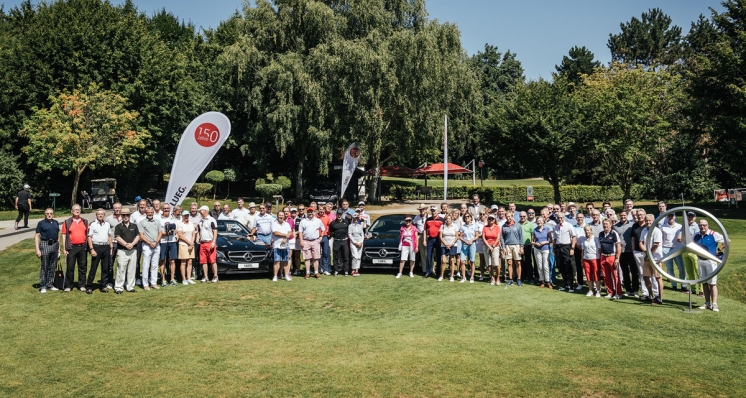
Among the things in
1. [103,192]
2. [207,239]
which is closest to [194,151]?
[207,239]

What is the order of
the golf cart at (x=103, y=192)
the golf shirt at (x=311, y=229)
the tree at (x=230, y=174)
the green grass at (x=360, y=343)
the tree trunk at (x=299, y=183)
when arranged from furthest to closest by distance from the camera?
1. the tree at (x=230, y=174)
2. the tree trunk at (x=299, y=183)
3. the golf cart at (x=103, y=192)
4. the golf shirt at (x=311, y=229)
5. the green grass at (x=360, y=343)

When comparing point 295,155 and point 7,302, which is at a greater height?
point 295,155

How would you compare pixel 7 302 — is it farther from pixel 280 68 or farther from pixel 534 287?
pixel 280 68

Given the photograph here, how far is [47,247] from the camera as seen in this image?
12.5 m

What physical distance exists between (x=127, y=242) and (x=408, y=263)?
757 centimetres

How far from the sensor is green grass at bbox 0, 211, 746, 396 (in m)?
6.98

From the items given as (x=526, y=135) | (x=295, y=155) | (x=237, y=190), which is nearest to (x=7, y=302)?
(x=295, y=155)

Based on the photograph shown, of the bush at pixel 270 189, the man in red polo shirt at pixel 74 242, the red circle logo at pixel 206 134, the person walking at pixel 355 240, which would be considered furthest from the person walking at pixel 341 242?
the bush at pixel 270 189

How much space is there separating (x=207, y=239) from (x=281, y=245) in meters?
1.77

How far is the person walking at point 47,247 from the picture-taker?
40.6 ft

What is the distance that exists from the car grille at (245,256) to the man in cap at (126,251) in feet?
7.61

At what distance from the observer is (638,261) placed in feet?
41.4

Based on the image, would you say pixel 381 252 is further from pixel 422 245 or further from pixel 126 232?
pixel 126 232

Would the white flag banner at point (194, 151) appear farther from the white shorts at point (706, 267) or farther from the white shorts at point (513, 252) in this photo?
the white shorts at point (706, 267)
